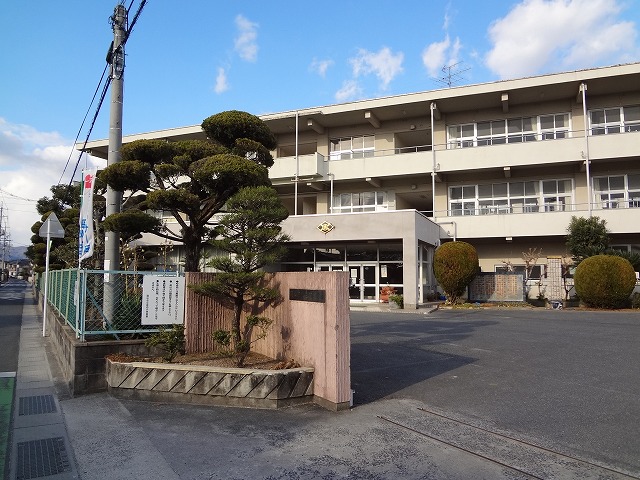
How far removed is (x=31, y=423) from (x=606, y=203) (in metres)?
24.5

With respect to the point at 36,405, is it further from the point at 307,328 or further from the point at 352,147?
the point at 352,147

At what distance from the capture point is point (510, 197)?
78.9 feet

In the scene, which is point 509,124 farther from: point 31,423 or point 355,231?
point 31,423

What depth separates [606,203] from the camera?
22.5 meters

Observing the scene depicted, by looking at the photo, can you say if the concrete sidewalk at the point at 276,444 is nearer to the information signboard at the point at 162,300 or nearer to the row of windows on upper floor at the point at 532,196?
the information signboard at the point at 162,300

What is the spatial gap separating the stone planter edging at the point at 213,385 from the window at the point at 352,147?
22086 millimetres

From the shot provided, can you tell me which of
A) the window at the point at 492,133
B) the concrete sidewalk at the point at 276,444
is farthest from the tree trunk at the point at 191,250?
the window at the point at 492,133

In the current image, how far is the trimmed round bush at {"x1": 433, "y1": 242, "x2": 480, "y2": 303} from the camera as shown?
2017cm

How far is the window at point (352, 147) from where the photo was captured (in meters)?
26.9

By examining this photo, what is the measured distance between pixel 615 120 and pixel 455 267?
37.3ft

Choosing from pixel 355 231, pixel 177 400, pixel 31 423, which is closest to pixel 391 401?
pixel 177 400

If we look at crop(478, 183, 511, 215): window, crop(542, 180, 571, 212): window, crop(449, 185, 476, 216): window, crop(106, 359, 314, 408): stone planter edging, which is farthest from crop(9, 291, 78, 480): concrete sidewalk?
crop(542, 180, 571, 212): window

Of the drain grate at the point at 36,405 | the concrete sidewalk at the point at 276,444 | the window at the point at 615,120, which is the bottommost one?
the drain grate at the point at 36,405

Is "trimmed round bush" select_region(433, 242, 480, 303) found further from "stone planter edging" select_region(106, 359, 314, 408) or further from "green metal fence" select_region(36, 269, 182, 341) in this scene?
"stone planter edging" select_region(106, 359, 314, 408)
